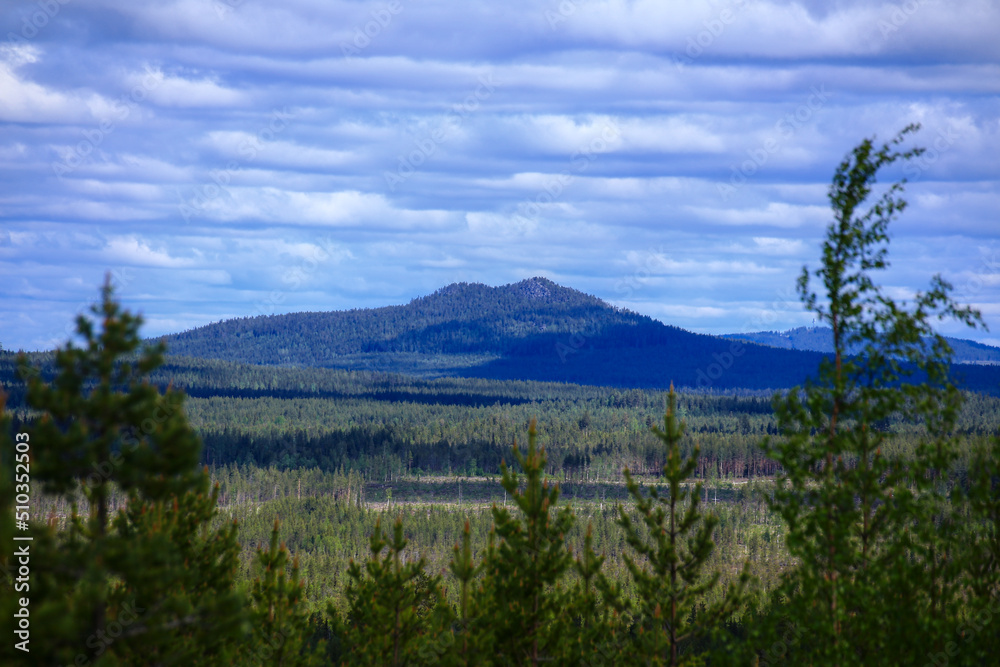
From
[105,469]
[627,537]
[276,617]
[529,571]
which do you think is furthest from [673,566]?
[276,617]

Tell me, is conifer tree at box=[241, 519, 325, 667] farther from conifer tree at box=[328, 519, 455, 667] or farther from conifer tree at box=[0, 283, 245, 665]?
conifer tree at box=[0, 283, 245, 665]

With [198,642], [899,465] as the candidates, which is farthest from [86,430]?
[899,465]

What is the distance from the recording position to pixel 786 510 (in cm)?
2289

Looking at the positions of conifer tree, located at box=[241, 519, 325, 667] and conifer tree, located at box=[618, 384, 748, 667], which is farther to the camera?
conifer tree, located at box=[241, 519, 325, 667]

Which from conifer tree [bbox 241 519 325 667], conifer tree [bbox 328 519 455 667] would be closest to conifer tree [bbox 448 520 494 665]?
conifer tree [bbox 328 519 455 667]

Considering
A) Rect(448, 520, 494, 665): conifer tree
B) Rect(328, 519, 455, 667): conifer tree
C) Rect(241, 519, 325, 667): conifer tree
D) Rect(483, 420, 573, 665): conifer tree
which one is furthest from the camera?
Rect(328, 519, 455, 667): conifer tree

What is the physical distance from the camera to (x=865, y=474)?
23.3 meters

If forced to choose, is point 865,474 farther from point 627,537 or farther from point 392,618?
point 392,618

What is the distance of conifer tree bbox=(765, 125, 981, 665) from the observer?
22.7 metres

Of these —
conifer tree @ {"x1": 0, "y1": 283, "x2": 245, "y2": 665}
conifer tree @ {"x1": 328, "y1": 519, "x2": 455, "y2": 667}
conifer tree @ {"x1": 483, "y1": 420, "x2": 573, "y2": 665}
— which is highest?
conifer tree @ {"x1": 0, "y1": 283, "x2": 245, "y2": 665}

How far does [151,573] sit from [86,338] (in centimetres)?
486

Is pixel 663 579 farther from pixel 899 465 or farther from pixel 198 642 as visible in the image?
pixel 198 642

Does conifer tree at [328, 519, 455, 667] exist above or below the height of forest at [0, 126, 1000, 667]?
below

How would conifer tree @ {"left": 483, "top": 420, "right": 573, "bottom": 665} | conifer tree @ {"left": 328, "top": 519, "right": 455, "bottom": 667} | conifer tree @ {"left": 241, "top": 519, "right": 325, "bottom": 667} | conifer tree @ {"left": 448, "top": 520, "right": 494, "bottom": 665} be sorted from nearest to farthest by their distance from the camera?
conifer tree @ {"left": 483, "top": 420, "right": 573, "bottom": 665}
conifer tree @ {"left": 448, "top": 520, "right": 494, "bottom": 665}
conifer tree @ {"left": 241, "top": 519, "right": 325, "bottom": 667}
conifer tree @ {"left": 328, "top": 519, "right": 455, "bottom": 667}
